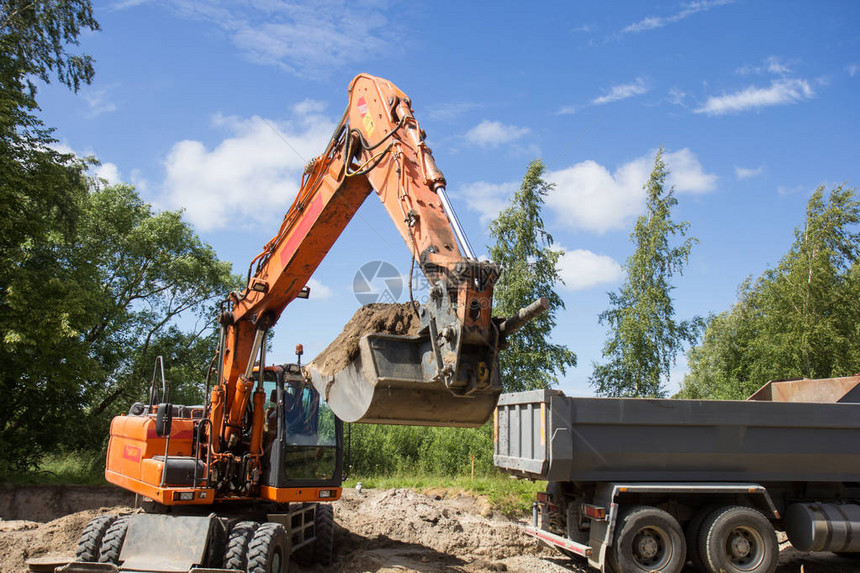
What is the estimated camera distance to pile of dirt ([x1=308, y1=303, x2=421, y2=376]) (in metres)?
5.42

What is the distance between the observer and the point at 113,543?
6367mm

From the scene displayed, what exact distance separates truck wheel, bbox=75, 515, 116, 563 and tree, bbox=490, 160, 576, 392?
522 inches

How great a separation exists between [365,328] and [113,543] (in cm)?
343

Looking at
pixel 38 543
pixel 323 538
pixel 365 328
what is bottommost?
pixel 38 543

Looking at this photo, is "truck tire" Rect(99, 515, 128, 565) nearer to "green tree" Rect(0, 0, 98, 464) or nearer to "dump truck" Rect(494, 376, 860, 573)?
"dump truck" Rect(494, 376, 860, 573)

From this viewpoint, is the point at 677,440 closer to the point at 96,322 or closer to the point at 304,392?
the point at 304,392

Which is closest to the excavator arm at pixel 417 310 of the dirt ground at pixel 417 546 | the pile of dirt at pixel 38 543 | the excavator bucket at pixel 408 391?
the excavator bucket at pixel 408 391

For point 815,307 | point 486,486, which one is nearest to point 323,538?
point 486,486

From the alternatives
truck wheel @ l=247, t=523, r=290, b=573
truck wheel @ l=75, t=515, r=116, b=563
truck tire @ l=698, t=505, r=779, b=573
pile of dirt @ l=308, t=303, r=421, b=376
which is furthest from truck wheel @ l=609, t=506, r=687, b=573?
truck wheel @ l=75, t=515, r=116, b=563

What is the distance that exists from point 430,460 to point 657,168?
37.2 ft

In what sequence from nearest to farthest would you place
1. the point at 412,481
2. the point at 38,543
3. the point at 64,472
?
the point at 38,543 → the point at 412,481 → the point at 64,472

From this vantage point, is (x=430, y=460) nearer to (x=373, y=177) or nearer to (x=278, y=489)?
(x=278, y=489)

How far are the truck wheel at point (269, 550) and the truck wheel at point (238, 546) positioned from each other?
0.05m

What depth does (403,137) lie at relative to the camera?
18.9ft
